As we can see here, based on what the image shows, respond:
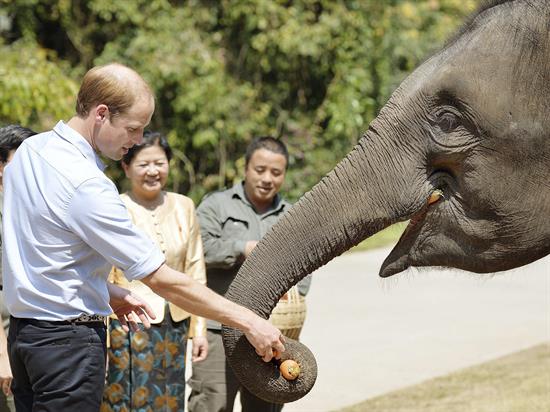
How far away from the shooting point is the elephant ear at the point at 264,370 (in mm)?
4000

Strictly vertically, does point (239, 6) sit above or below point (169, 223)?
above

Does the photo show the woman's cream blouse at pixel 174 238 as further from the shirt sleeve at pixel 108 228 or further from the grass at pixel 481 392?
the grass at pixel 481 392

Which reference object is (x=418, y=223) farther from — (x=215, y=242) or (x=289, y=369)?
(x=215, y=242)

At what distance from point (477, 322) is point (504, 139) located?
7.06m

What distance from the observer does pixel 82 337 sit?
3805 millimetres

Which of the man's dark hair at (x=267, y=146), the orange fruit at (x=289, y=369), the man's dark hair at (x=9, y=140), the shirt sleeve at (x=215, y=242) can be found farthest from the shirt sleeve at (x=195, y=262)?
the orange fruit at (x=289, y=369)

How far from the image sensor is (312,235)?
13.5ft

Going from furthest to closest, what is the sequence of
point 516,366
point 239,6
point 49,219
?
point 239,6 → point 516,366 → point 49,219

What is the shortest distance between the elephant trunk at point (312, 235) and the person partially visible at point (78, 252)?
17cm

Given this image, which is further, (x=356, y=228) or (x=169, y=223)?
(x=169, y=223)

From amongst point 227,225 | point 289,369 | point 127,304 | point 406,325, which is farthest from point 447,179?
point 406,325

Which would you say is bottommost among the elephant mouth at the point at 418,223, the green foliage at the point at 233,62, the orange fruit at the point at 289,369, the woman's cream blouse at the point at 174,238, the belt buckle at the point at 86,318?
the orange fruit at the point at 289,369

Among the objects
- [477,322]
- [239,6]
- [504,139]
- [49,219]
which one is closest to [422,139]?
[504,139]

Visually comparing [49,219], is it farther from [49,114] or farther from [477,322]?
[49,114]
